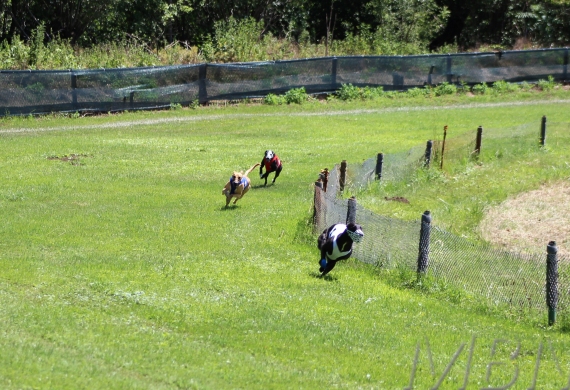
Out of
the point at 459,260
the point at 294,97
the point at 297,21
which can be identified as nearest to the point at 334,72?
the point at 294,97

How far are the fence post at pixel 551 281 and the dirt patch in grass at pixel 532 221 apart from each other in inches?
185

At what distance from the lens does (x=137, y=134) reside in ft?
105

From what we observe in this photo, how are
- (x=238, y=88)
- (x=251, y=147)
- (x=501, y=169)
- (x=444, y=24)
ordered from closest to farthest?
(x=501, y=169), (x=251, y=147), (x=238, y=88), (x=444, y=24)

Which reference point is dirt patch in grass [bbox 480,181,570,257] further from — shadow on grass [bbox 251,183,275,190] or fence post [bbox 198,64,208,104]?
fence post [bbox 198,64,208,104]

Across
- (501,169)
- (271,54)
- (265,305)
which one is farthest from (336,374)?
(271,54)

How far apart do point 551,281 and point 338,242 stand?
3254mm

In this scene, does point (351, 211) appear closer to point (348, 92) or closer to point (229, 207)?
point (229, 207)

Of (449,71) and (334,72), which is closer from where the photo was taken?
(334,72)

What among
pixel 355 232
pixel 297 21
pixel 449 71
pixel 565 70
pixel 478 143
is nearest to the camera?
pixel 355 232

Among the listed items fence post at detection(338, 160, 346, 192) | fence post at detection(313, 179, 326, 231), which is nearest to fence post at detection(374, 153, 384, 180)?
fence post at detection(338, 160, 346, 192)

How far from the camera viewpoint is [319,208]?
1731cm

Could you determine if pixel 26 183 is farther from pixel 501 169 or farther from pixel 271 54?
pixel 271 54

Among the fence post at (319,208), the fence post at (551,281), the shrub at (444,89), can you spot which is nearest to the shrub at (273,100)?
the shrub at (444,89)

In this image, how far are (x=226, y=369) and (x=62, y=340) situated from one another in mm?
2007
